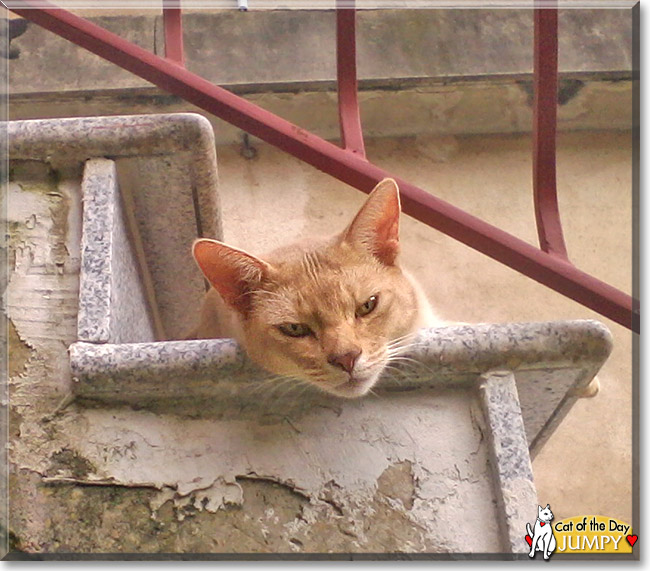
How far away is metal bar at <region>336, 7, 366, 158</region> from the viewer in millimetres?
1761

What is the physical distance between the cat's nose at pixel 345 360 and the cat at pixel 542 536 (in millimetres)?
438

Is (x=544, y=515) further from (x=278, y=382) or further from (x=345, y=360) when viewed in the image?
(x=278, y=382)

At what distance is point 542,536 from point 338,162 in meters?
0.90

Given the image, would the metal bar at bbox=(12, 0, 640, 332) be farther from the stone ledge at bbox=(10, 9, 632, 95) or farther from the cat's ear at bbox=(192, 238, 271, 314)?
the stone ledge at bbox=(10, 9, 632, 95)

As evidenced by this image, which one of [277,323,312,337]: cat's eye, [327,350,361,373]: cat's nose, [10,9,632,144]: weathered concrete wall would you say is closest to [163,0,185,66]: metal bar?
[277,323,312,337]: cat's eye

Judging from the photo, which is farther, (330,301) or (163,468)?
(330,301)

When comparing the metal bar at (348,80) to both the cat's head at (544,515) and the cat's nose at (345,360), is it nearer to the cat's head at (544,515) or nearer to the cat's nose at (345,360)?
the cat's nose at (345,360)

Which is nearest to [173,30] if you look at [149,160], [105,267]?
[149,160]

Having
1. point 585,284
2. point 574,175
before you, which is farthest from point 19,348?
point 574,175

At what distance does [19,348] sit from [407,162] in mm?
1959

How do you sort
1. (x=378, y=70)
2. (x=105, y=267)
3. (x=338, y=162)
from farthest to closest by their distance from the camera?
(x=378, y=70), (x=338, y=162), (x=105, y=267)

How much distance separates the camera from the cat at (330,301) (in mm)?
1548

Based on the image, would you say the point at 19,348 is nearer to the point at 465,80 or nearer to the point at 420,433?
the point at 420,433

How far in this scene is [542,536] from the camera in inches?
53.2
